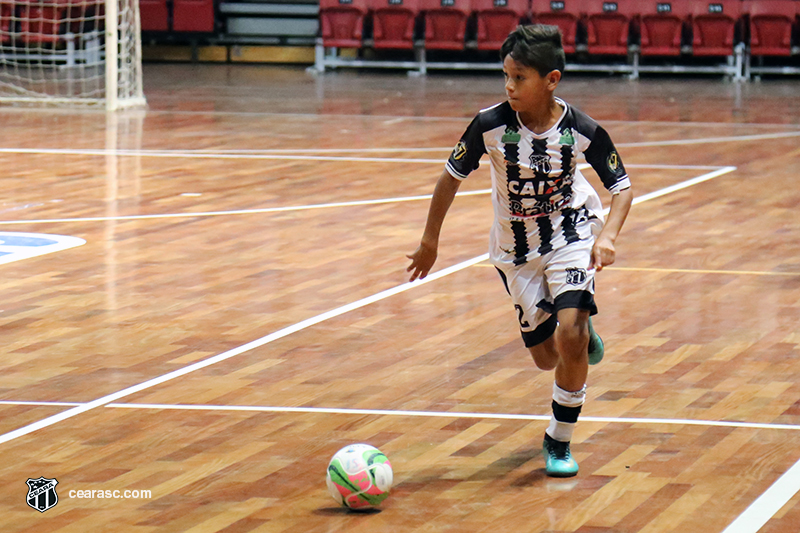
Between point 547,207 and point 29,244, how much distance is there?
3743 millimetres

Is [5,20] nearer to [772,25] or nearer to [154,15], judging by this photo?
[154,15]

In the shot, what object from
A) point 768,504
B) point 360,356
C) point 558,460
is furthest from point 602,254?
point 360,356

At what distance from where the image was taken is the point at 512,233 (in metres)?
3.49

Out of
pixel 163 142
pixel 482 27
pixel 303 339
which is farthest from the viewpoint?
pixel 482 27

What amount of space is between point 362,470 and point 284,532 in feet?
0.87

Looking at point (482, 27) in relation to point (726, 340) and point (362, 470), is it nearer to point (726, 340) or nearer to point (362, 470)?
point (726, 340)

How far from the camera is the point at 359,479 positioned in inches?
119

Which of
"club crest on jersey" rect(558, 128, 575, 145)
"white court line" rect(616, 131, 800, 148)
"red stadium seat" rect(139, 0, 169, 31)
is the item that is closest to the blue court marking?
"club crest on jersey" rect(558, 128, 575, 145)

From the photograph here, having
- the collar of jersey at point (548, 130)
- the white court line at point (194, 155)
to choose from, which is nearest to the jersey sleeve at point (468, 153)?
the collar of jersey at point (548, 130)

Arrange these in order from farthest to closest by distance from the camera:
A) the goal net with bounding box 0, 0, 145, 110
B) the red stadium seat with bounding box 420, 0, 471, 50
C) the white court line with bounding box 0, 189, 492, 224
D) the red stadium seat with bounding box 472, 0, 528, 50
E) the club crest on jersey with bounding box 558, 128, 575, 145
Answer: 1. the red stadium seat with bounding box 420, 0, 471, 50
2. the red stadium seat with bounding box 472, 0, 528, 50
3. the goal net with bounding box 0, 0, 145, 110
4. the white court line with bounding box 0, 189, 492, 224
5. the club crest on jersey with bounding box 558, 128, 575, 145

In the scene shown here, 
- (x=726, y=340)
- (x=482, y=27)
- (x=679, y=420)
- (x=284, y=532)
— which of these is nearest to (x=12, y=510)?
(x=284, y=532)

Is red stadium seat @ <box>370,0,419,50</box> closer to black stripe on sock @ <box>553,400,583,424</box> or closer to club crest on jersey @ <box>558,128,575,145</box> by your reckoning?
club crest on jersey @ <box>558,128,575,145</box>

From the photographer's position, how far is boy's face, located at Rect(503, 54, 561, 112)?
10.8 ft

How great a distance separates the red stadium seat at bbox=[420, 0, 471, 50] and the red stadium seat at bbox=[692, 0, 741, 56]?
3314 millimetres
